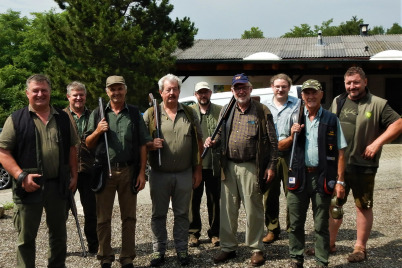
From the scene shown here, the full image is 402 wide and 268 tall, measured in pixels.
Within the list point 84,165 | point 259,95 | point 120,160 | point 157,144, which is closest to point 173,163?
point 157,144

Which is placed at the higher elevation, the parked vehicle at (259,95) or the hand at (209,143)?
the parked vehicle at (259,95)

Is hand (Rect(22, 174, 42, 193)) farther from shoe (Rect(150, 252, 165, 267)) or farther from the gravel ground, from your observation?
shoe (Rect(150, 252, 165, 267))

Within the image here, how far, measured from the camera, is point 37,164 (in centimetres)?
421

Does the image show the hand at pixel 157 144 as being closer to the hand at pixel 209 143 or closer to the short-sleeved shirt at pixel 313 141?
the hand at pixel 209 143

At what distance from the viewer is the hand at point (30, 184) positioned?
4094mm

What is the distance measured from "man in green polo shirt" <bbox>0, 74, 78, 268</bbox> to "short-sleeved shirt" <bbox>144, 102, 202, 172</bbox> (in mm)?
1052

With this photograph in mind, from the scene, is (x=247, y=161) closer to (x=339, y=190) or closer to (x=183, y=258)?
(x=339, y=190)

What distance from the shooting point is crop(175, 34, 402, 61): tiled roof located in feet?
68.2

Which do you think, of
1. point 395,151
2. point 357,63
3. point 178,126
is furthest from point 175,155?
point 357,63

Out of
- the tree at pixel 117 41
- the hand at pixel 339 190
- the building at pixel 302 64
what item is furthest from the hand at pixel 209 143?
the building at pixel 302 64

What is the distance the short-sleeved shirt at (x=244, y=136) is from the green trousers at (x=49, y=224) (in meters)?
1.85

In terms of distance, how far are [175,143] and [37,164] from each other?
4.92ft

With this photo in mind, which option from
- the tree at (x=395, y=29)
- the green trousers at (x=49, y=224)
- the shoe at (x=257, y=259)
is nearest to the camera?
the green trousers at (x=49, y=224)

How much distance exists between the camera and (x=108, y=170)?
4754mm
